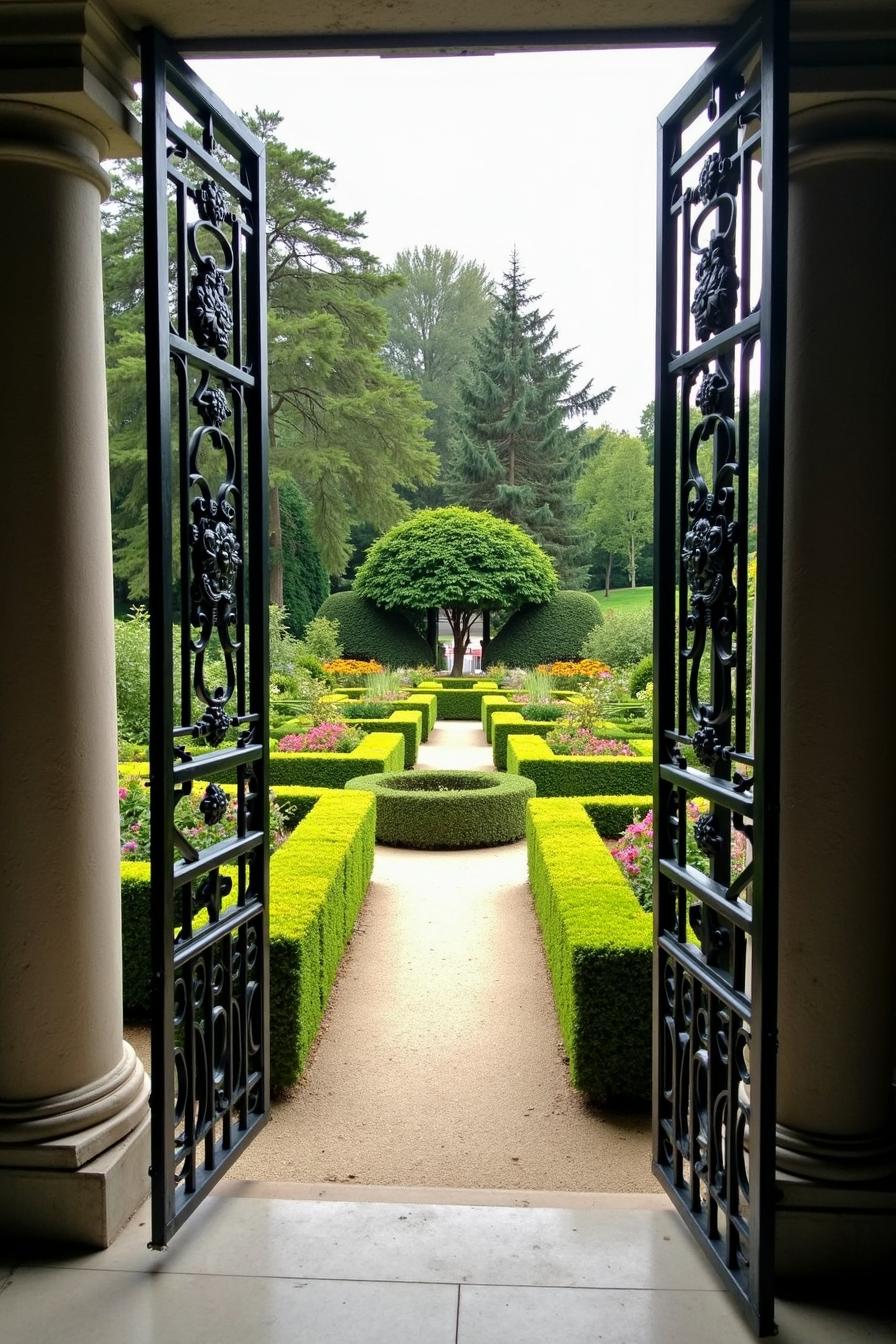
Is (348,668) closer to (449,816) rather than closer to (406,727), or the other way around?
(406,727)

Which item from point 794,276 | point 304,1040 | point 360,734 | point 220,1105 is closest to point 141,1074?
point 220,1105

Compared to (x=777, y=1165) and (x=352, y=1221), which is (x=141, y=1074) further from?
(x=777, y=1165)

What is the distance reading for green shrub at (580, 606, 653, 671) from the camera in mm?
20766

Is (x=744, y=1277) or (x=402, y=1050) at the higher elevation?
(x=744, y=1277)

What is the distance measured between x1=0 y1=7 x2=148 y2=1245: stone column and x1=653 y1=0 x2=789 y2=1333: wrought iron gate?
1593 mm

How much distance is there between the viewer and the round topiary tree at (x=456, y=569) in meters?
22.9

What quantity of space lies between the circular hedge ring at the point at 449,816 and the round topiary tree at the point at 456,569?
14.1 metres

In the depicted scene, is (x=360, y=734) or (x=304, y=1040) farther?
(x=360, y=734)

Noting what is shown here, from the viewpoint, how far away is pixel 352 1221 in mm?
2787

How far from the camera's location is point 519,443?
3522 centimetres

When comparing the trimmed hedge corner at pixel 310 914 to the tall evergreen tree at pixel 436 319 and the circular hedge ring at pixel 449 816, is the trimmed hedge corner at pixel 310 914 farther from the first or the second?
the tall evergreen tree at pixel 436 319

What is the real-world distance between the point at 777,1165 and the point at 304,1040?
7.54ft

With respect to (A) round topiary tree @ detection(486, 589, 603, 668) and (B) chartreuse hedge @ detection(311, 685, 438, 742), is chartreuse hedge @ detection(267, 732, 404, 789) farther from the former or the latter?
(A) round topiary tree @ detection(486, 589, 603, 668)

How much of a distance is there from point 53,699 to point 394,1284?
5.65 ft
